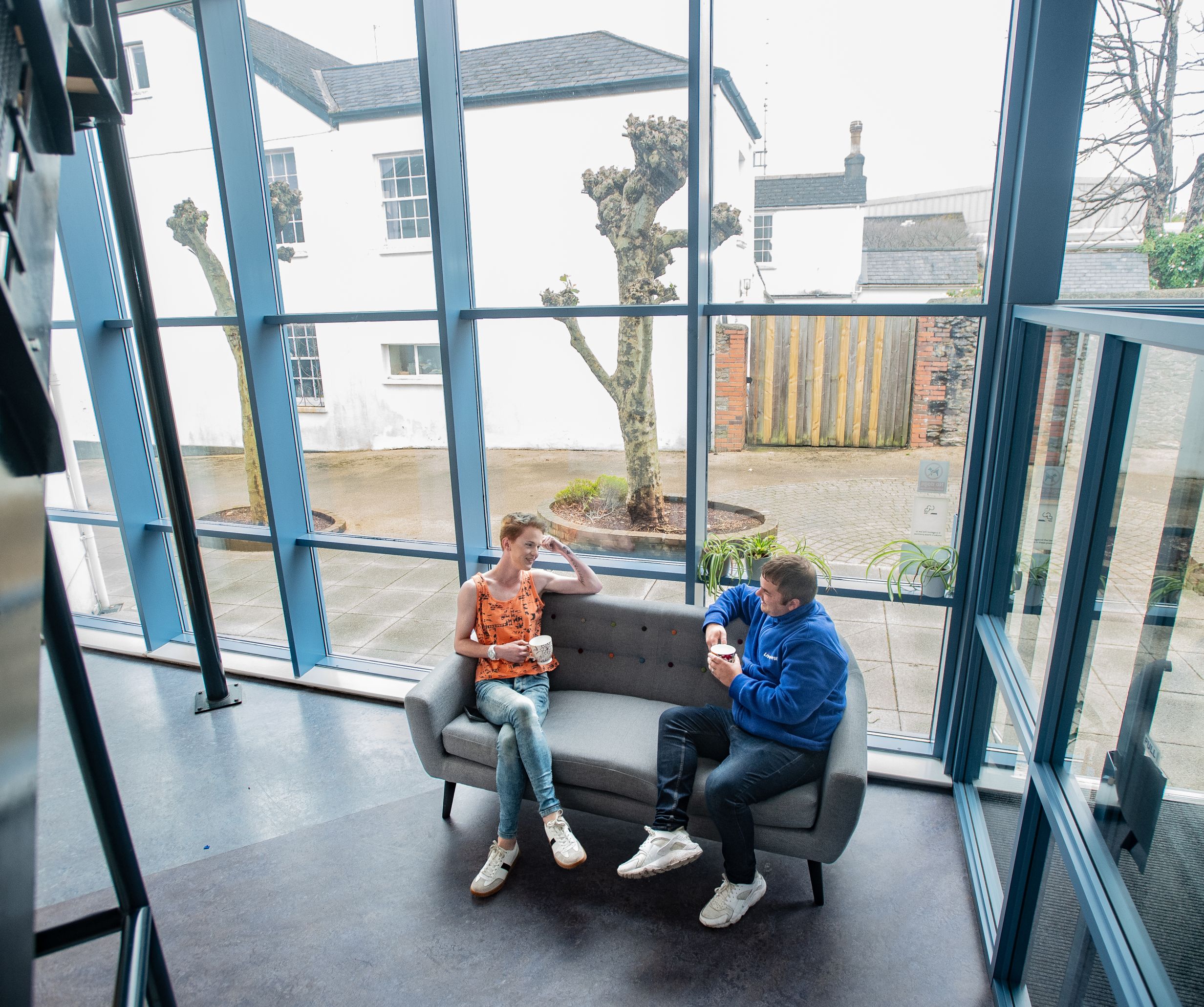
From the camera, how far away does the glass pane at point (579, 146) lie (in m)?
3.33

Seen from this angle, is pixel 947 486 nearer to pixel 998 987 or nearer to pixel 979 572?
pixel 979 572

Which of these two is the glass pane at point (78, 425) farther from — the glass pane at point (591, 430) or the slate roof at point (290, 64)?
the glass pane at point (591, 430)

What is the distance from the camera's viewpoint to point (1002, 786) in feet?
8.85

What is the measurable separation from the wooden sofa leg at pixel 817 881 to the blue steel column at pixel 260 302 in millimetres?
3132

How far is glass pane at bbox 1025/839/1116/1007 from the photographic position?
1.71 m

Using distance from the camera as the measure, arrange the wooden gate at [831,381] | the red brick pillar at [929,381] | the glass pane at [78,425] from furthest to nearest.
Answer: the glass pane at [78,425] < the wooden gate at [831,381] < the red brick pillar at [929,381]

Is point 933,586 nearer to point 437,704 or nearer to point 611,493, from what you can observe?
point 611,493

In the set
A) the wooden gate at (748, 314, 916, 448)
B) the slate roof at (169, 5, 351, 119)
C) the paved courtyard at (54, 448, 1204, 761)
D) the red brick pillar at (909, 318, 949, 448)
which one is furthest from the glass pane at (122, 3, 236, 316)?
the red brick pillar at (909, 318, 949, 448)

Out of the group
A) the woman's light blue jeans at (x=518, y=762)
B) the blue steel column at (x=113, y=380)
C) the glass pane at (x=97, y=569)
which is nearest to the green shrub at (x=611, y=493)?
the woman's light blue jeans at (x=518, y=762)

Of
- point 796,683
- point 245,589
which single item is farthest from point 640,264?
point 245,589

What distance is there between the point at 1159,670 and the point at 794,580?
1.19m

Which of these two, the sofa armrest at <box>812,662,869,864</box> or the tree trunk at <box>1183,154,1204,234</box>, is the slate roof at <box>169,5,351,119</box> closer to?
the tree trunk at <box>1183,154,1204,234</box>

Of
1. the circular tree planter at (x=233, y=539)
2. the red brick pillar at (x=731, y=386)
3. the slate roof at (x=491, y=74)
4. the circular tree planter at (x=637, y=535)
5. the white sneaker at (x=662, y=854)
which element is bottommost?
the white sneaker at (x=662, y=854)

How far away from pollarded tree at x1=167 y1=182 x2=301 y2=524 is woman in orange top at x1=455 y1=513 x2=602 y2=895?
1933 millimetres
